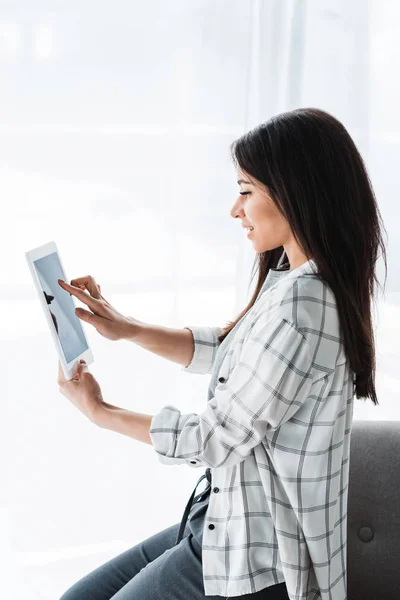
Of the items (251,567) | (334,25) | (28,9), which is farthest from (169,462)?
(334,25)

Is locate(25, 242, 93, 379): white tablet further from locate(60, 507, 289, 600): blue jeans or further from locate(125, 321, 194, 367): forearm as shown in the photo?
locate(60, 507, 289, 600): blue jeans

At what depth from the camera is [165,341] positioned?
131cm

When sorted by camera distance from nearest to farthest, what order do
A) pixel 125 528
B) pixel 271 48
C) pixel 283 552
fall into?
1. pixel 283 552
2. pixel 271 48
3. pixel 125 528

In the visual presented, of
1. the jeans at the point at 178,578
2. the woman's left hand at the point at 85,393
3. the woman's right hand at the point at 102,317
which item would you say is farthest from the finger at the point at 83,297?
the jeans at the point at 178,578

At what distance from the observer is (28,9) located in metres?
1.41

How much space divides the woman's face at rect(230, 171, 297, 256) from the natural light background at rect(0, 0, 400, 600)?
23.0 inches

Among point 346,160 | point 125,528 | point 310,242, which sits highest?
point 346,160

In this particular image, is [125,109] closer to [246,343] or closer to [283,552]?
[246,343]

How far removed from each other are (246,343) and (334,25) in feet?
3.42

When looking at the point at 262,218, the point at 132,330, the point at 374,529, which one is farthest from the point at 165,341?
the point at 374,529

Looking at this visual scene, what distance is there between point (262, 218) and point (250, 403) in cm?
27

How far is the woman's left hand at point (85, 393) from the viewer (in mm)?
1085

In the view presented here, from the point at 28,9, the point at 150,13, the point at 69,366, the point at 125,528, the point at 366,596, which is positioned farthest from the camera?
the point at 125,528

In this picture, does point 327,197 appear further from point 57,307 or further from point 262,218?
point 57,307
